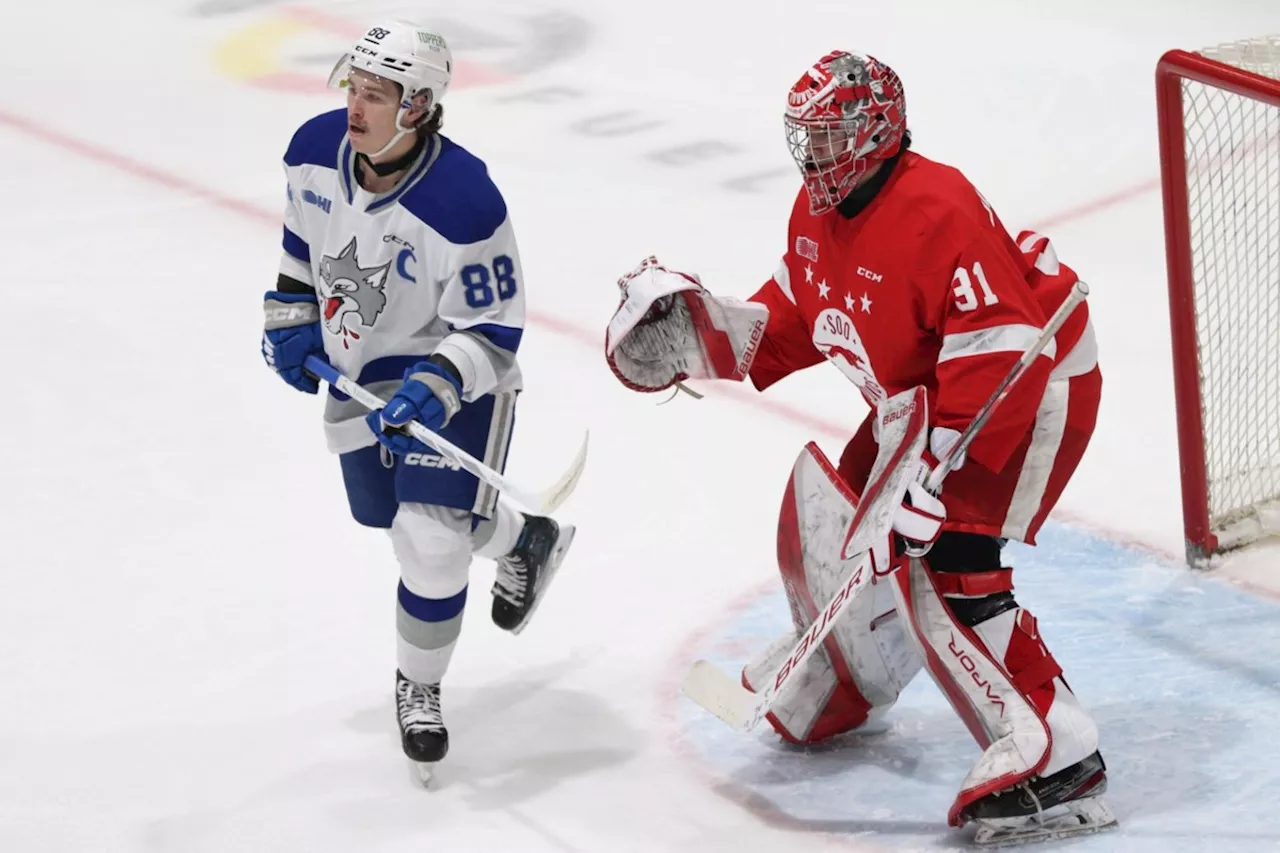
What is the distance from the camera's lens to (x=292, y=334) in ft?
10.0

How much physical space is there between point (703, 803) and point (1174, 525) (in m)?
1.36

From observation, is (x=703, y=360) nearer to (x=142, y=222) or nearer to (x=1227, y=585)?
(x=1227, y=585)

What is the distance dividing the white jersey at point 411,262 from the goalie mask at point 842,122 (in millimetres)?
452

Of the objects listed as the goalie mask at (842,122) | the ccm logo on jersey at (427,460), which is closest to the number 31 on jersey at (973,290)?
the goalie mask at (842,122)

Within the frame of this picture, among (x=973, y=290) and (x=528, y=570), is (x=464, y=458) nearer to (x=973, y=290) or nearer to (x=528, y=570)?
(x=528, y=570)

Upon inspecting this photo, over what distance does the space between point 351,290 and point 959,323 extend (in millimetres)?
911

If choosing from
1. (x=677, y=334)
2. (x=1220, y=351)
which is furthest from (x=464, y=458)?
(x=1220, y=351)

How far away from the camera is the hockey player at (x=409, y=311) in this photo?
2855 mm

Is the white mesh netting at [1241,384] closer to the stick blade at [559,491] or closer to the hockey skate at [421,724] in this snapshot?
the stick blade at [559,491]

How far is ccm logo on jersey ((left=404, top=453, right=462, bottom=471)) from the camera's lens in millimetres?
2939

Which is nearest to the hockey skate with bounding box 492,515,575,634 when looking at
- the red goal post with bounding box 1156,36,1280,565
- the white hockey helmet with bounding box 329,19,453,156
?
the white hockey helmet with bounding box 329,19,453,156

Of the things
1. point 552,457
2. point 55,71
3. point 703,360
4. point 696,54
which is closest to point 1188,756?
point 703,360

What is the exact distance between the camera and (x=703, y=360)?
3.09m

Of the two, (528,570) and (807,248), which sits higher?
(807,248)
